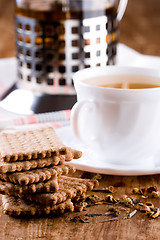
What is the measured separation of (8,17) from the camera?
2619mm

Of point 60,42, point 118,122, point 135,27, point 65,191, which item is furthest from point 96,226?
point 135,27

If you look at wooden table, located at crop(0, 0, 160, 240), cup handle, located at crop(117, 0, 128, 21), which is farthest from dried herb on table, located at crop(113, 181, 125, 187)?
cup handle, located at crop(117, 0, 128, 21)

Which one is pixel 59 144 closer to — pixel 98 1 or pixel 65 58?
pixel 65 58

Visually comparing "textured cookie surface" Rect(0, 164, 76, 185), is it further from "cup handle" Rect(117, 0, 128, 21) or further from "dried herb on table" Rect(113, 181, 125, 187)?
"cup handle" Rect(117, 0, 128, 21)

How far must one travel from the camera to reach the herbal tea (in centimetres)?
90

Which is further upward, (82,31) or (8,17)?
(82,31)

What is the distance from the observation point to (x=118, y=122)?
2.66 ft

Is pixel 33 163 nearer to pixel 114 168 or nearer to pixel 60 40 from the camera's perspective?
pixel 114 168

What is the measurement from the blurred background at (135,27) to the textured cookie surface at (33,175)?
1158mm

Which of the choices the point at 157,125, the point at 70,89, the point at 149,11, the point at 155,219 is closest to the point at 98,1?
the point at 70,89

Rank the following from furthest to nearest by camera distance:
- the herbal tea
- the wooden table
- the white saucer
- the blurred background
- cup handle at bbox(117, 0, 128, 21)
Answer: the blurred background → cup handle at bbox(117, 0, 128, 21) → the herbal tea → the white saucer → the wooden table

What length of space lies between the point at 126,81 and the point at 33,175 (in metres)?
0.34

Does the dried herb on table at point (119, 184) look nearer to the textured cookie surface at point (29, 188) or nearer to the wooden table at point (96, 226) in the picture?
the wooden table at point (96, 226)

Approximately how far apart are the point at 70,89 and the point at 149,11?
5.83 feet
